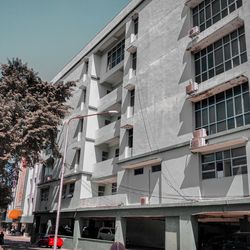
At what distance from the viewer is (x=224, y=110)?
62.1 feet

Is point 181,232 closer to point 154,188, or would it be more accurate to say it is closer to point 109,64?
point 154,188

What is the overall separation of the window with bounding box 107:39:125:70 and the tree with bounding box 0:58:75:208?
6459 millimetres

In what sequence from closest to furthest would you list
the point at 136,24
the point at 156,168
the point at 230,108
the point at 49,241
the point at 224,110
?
the point at 230,108 → the point at 224,110 → the point at 156,168 → the point at 136,24 → the point at 49,241

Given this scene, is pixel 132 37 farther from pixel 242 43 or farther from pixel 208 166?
pixel 208 166

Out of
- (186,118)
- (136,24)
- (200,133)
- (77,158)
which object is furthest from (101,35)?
(200,133)

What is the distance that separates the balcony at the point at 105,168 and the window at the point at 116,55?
403 inches

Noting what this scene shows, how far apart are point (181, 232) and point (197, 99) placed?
8090mm

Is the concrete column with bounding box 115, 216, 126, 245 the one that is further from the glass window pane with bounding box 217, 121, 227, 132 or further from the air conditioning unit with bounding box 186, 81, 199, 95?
the air conditioning unit with bounding box 186, 81, 199, 95

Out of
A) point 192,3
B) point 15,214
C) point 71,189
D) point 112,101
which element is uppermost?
point 192,3

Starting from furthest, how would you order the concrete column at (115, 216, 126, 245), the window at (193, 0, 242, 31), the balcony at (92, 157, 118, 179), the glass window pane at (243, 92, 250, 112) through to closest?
the balcony at (92, 157, 118, 179), the concrete column at (115, 216, 126, 245), the window at (193, 0, 242, 31), the glass window pane at (243, 92, 250, 112)

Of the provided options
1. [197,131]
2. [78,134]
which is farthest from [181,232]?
[78,134]

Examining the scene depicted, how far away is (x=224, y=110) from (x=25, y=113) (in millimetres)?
13923

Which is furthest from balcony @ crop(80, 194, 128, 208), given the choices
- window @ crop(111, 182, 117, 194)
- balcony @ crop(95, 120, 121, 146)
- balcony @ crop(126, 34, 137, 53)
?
balcony @ crop(126, 34, 137, 53)

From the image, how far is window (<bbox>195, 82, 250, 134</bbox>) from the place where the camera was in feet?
58.6
